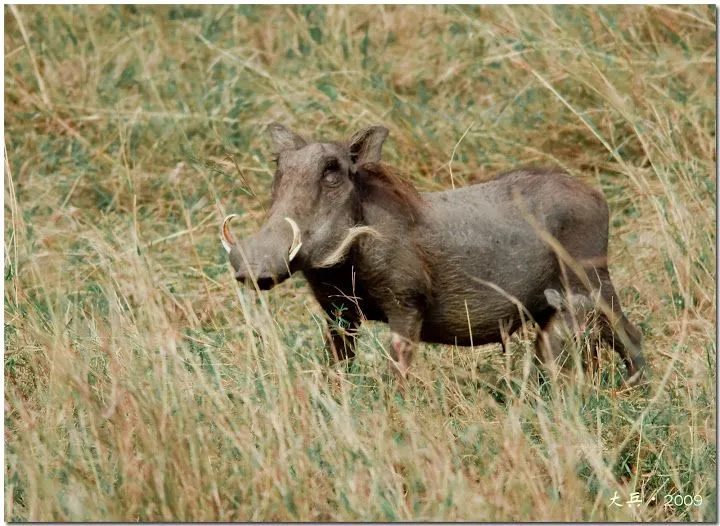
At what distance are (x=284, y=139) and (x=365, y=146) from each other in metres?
0.27

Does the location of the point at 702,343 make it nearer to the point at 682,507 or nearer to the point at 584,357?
the point at 584,357

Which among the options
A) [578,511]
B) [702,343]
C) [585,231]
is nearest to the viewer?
[578,511]

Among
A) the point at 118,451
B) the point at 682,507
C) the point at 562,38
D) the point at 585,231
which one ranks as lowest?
the point at 682,507

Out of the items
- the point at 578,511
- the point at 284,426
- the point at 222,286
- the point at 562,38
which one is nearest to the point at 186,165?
the point at 222,286

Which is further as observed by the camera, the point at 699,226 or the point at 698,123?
the point at 698,123

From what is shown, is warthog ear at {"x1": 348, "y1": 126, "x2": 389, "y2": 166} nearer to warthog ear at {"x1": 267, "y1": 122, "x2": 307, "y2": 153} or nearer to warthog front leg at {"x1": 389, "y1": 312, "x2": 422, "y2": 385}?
warthog ear at {"x1": 267, "y1": 122, "x2": 307, "y2": 153}

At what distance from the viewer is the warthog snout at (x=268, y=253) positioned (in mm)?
3805

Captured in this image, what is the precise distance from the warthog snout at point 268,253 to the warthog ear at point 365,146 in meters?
0.41

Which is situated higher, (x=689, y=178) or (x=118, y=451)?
(x=689, y=178)

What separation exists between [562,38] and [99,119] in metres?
2.41

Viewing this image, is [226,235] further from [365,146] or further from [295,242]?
[365,146]

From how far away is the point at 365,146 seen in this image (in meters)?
4.24

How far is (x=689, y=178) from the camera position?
17.4 ft

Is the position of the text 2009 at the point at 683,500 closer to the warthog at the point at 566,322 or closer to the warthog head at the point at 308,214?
the warthog at the point at 566,322
